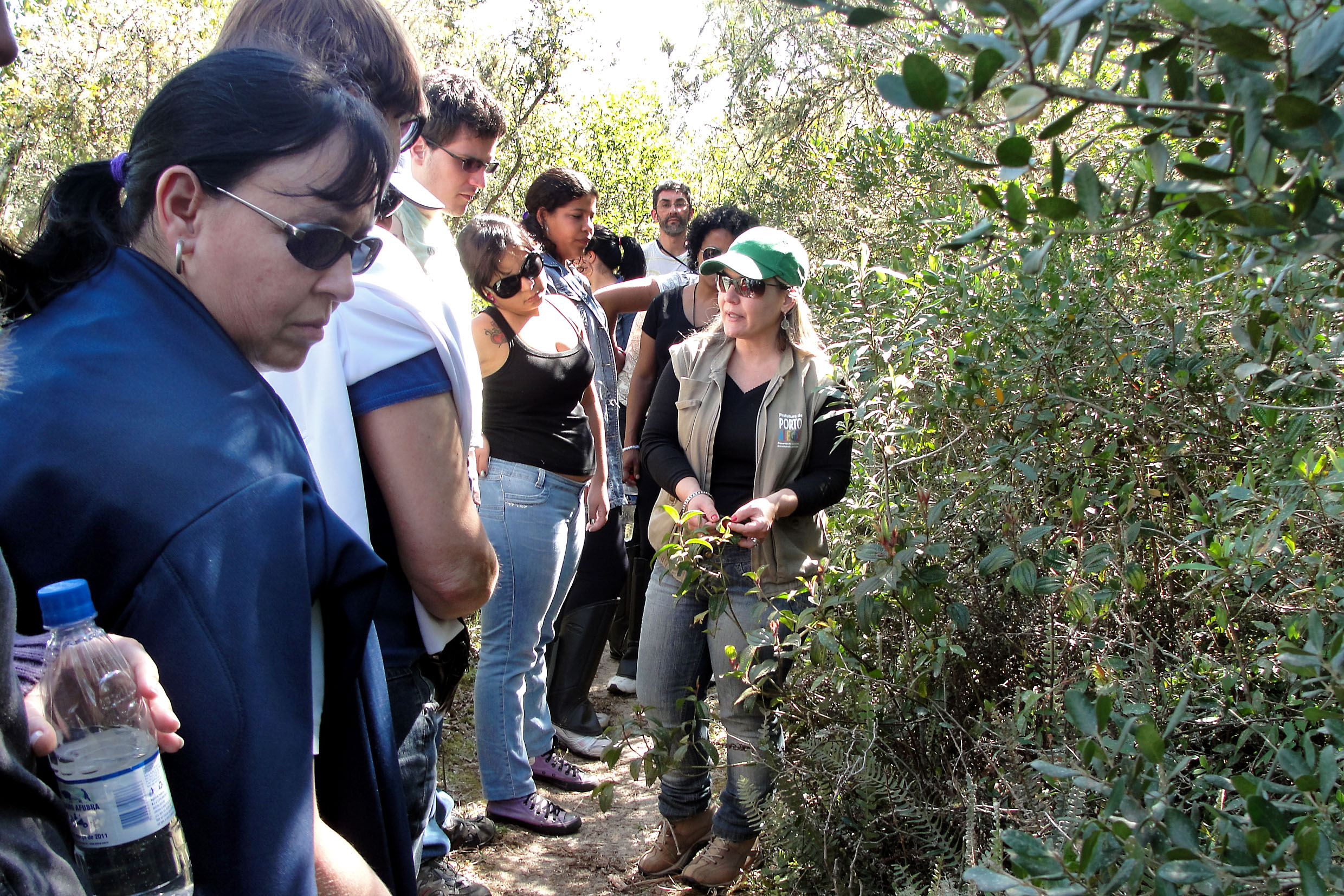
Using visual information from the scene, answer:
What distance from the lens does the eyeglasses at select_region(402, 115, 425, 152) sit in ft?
6.26

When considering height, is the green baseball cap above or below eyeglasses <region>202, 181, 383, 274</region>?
below

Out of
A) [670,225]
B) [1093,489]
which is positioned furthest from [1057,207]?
[670,225]

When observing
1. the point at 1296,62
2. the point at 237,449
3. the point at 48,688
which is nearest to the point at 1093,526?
the point at 1296,62

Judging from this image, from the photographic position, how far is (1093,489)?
2336 millimetres

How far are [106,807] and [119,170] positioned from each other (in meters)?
0.90

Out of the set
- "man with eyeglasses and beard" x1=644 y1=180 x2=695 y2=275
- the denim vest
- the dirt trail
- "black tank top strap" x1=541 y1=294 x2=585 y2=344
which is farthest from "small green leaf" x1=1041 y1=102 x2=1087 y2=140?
"man with eyeglasses and beard" x1=644 y1=180 x2=695 y2=275

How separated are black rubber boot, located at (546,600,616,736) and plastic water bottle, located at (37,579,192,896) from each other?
10.9 ft

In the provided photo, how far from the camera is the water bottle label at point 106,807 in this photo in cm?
96

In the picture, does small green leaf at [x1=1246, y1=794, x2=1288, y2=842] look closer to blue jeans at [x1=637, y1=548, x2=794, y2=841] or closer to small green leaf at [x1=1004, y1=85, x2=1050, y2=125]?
small green leaf at [x1=1004, y1=85, x2=1050, y2=125]

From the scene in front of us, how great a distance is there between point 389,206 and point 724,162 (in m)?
10.0

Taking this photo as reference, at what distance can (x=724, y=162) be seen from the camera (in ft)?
37.6

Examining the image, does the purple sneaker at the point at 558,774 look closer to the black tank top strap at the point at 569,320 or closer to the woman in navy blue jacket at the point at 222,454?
the black tank top strap at the point at 569,320

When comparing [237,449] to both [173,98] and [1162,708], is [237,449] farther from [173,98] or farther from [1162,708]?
[1162,708]

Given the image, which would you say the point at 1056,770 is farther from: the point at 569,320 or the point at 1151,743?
the point at 569,320
